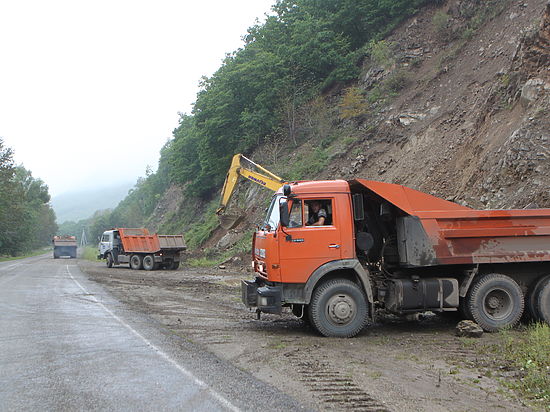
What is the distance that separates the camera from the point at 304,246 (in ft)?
28.5

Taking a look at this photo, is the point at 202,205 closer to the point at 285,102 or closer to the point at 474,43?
the point at 285,102

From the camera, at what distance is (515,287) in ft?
30.2

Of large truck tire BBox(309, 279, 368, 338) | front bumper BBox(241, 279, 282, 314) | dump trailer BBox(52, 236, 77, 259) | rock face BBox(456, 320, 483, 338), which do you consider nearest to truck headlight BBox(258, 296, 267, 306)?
front bumper BBox(241, 279, 282, 314)

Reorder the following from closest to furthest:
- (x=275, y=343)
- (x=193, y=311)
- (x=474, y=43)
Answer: (x=275, y=343)
(x=193, y=311)
(x=474, y=43)

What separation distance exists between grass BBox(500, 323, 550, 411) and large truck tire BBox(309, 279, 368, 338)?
239 centimetres

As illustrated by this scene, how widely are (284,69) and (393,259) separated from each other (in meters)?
29.4

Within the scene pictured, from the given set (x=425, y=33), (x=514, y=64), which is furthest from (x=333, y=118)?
(x=514, y=64)

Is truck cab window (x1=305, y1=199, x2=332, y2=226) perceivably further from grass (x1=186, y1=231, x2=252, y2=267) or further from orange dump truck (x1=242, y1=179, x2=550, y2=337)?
grass (x1=186, y1=231, x2=252, y2=267)

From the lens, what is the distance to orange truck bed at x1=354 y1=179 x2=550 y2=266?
885 cm

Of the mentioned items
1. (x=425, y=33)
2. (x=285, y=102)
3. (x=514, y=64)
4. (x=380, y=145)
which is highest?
(x=425, y=33)

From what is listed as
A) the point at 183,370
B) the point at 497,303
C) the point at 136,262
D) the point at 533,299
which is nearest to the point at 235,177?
the point at 136,262

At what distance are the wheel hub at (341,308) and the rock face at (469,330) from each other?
199 cm

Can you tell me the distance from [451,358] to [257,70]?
33.3 meters

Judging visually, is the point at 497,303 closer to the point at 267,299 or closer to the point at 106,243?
the point at 267,299
